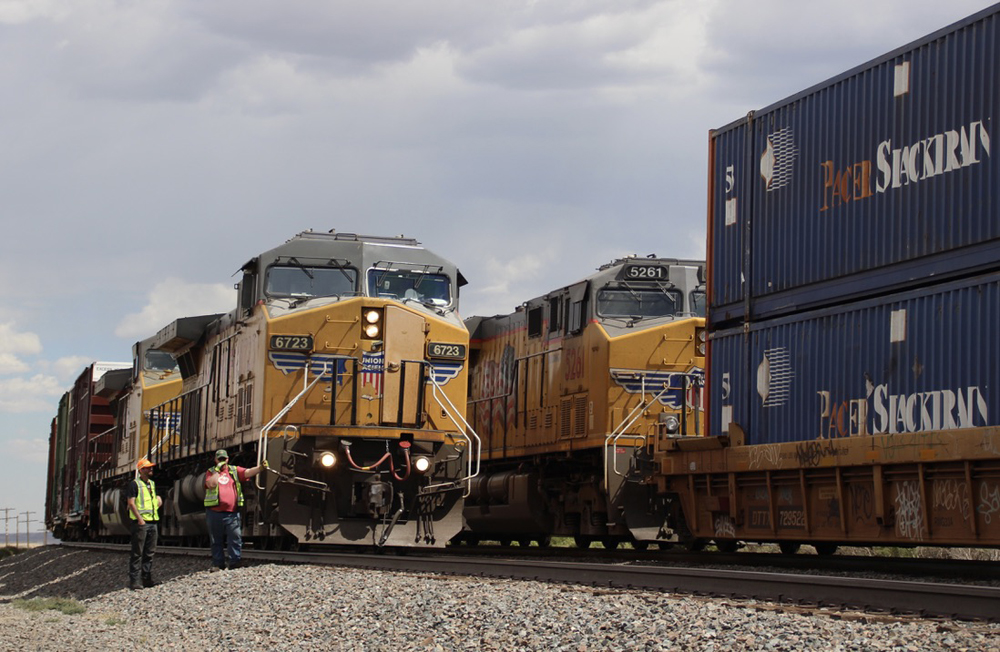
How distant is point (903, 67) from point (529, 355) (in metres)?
9.40

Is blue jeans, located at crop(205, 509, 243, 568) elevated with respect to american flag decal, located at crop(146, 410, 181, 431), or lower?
lower

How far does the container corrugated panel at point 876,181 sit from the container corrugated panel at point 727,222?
0.14ft

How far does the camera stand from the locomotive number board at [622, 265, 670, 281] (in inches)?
722

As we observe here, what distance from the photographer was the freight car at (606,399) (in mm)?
17516

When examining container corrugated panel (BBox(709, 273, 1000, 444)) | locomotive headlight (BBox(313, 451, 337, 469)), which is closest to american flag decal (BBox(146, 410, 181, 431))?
locomotive headlight (BBox(313, 451, 337, 469))

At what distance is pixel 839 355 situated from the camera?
13.1 metres

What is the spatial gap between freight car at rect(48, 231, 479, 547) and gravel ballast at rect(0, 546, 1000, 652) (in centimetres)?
162

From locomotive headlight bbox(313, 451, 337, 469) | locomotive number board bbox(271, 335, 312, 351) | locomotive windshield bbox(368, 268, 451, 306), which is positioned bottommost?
locomotive headlight bbox(313, 451, 337, 469)

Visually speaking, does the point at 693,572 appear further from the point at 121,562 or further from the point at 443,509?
the point at 121,562

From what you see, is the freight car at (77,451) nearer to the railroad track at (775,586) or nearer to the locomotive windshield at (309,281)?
the locomotive windshield at (309,281)

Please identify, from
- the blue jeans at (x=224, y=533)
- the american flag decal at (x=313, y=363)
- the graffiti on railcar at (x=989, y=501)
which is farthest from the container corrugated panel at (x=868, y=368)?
the blue jeans at (x=224, y=533)

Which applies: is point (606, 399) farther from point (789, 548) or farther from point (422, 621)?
point (422, 621)

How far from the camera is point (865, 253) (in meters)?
12.9

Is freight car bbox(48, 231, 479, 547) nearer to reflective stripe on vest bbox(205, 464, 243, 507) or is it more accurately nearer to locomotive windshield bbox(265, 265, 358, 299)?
locomotive windshield bbox(265, 265, 358, 299)
